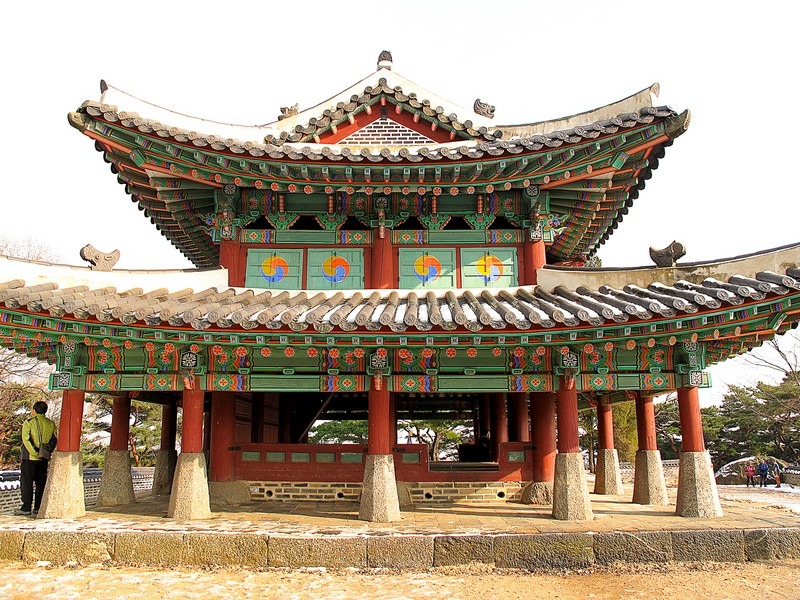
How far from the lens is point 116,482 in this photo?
40.9ft

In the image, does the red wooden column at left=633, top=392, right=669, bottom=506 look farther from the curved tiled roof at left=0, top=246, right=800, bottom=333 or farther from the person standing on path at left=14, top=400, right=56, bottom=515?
the person standing on path at left=14, top=400, right=56, bottom=515

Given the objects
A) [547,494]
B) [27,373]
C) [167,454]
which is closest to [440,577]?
[547,494]

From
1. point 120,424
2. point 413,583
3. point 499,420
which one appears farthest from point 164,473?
point 413,583

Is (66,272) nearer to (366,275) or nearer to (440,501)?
(366,275)

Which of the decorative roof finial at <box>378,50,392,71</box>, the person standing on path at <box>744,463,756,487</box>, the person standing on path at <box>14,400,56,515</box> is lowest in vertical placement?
the person standing on path at <box>744,463,756,487</box>

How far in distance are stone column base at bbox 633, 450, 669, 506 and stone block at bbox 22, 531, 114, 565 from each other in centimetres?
1003

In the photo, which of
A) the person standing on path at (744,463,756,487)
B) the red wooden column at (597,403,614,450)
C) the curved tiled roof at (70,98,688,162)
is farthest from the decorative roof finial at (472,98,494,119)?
the person standing on path at (744,463,756,487)

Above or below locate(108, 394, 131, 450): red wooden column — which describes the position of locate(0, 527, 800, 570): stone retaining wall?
below

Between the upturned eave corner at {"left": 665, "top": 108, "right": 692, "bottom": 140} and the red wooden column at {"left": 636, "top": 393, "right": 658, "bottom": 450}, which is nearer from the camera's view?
the upturned eave corner at {"left": 665, "top": 108, "right": 692, "bottom": 140}

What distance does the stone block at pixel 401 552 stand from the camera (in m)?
8.66

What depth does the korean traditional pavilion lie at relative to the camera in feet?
31.4

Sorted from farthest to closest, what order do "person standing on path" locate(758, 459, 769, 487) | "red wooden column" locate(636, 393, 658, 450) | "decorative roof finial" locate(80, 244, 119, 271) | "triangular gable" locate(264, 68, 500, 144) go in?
"person standing on path" locate(758, 459, 769, 487) < "triangular gable" locate(264, 68, 500, 144) < "red wooden column" locate(636, 393, 658, 450) < "decorative roof finial" locate(80, 244, 119, 271)

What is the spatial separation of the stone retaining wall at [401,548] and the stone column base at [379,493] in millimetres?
1190

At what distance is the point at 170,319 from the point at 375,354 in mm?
3484
